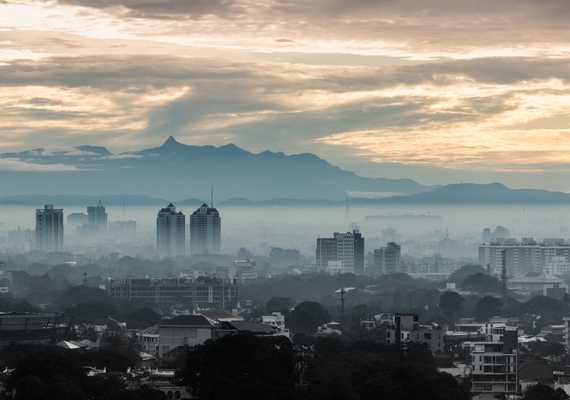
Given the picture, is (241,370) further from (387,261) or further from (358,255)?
(358,255)

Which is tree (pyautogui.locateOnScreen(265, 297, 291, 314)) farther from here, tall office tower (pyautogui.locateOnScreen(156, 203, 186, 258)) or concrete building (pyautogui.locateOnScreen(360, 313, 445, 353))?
tall office tower (pyautogui.locateOnScreen(156, 203, 186, 258))

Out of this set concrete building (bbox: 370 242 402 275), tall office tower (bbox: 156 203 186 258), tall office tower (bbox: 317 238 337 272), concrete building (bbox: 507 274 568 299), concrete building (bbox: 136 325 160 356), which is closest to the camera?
concrete building (bbox: 136 325 160 356)

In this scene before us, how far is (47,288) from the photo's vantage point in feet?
353

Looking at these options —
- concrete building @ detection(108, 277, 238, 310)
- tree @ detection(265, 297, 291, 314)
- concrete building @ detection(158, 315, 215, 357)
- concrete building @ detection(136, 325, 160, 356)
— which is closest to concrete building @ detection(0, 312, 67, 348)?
concrete building @ detection(136, 325, 160, 356)

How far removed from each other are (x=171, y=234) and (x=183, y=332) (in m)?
129

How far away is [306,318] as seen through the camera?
73188 millimetres

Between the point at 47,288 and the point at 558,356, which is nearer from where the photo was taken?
the point at 558,356

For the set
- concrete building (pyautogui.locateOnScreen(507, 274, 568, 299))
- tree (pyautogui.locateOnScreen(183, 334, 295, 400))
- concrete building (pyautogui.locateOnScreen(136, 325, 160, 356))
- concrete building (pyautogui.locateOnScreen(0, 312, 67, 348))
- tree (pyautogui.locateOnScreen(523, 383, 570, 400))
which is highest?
tree (pyautogui.locateOnScreen(183, 334, 295, 400))

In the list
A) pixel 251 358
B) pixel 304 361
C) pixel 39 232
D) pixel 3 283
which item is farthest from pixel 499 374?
pixel 39 232

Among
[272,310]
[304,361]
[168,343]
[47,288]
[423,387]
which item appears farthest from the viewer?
[47,288]

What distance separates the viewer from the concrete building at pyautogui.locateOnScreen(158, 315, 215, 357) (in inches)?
2414

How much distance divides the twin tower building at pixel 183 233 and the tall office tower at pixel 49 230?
1137 centimetres

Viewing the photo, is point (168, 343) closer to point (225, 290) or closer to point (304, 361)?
point (304, 361)

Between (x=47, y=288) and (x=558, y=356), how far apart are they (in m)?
53.4
